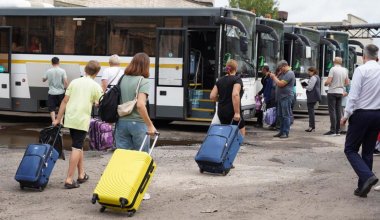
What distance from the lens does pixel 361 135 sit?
7.95m

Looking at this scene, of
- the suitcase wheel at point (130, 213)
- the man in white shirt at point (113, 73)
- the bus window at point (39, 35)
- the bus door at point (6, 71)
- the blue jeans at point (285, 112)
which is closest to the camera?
the suitcase wheel at point (130, 213)

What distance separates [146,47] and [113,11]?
1459 mm

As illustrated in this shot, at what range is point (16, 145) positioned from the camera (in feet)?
43.0

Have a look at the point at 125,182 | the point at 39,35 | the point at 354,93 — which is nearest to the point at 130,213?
the point at 125,182

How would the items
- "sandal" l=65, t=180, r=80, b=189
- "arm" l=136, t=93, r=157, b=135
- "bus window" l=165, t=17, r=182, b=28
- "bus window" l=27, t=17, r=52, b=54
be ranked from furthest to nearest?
"bus window" l=27, t=17, r=52, b=54 → "bus window" l=165, t=17, r=182, b=28 → "sandal" l=65, t=180, r=80, b=189 → "arm" l=136, t=93, r=157, b=135

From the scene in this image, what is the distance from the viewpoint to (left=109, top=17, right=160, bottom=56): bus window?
1650cm

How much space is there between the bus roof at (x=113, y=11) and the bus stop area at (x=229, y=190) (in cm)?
421

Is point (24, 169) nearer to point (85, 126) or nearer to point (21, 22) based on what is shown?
A: point (85, 126)

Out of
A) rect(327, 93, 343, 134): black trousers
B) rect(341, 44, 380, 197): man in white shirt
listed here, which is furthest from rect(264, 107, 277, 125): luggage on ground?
rect(341, 44, 380, 197): man in white shirt

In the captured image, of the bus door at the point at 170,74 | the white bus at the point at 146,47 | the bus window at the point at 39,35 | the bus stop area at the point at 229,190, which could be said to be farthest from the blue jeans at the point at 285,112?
the bus window at the point at 39,35

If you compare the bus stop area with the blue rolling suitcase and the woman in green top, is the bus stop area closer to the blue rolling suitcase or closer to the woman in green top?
the blue rolling suitcase

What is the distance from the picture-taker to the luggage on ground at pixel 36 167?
8086 mm

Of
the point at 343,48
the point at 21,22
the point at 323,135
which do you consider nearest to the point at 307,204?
the point at 323,135

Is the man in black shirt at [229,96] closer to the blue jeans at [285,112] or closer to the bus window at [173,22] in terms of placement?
the blue jeans at [285,112]
